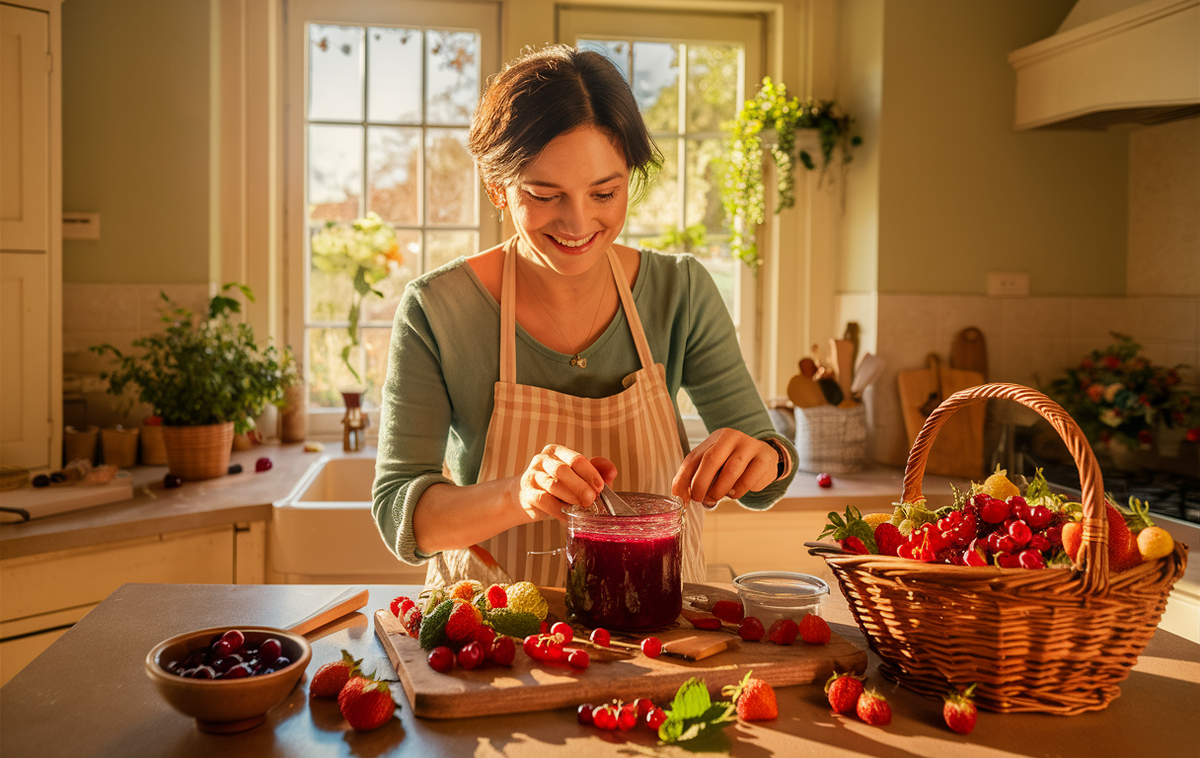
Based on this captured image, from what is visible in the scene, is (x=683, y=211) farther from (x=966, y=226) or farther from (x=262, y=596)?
(x=262, y=596)

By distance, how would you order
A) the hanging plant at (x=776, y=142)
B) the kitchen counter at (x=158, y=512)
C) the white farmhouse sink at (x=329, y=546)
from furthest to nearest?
the hanging plant at (x=776, y=142)
the white farmhouse sink at (x=329, y=546)
the kitchen counter at (x=158, y=512)

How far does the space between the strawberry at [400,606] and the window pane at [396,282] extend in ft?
6.46

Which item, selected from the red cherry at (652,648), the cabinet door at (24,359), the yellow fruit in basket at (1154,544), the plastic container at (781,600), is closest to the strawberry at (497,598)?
the red cherry at (652,648)

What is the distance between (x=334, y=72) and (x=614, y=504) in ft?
7.66

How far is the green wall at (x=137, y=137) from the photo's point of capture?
2.56m

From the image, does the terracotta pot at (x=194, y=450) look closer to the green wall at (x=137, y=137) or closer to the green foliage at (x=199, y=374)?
the green foliage at (x=199, y=374)

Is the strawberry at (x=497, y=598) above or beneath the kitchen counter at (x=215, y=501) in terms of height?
above

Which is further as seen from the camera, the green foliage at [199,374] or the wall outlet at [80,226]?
the wall outlet at [80,226]

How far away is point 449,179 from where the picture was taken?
9.76 feet

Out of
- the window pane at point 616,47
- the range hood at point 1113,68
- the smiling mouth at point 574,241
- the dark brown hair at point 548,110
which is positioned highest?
the window pane at point 616,47

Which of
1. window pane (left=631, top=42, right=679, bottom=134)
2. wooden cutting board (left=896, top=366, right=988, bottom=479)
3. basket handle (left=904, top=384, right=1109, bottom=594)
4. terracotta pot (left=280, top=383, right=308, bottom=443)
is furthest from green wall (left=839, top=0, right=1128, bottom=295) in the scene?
basket handle (left=904, top=384, right=1109, bottom=594)

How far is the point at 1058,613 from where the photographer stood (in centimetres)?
83

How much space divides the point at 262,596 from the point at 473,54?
2194 millimetres

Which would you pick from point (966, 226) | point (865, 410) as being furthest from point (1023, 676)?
point (966, 226)
